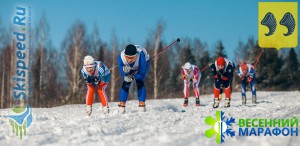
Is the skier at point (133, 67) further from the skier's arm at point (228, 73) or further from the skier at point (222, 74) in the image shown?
the skier's arm at point (228, 73)

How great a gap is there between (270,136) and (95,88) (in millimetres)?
6065

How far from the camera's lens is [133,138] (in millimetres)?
4918

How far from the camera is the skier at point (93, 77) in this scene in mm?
9195

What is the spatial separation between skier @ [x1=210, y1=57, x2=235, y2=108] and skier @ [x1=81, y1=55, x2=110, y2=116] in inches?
168

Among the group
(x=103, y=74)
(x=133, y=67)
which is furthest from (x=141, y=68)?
(x=103, y=74)

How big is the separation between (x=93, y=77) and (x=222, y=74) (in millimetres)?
5070

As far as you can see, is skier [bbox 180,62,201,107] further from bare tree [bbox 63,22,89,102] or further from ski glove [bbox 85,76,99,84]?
bare tree [bbox 63,22,89,102]

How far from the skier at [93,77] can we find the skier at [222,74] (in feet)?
14.0

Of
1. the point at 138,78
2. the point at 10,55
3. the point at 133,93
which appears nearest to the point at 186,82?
the point at 138,78

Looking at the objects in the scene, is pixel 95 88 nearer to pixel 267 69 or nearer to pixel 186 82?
pixel 186 82

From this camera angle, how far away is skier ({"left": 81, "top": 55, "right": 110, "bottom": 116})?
9.20 meters

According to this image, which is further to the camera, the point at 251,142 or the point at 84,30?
the point at 84,30

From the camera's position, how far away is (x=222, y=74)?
12.8 m

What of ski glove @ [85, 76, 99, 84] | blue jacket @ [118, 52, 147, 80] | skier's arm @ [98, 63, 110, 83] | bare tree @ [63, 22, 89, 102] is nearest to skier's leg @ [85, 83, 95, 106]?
ski glove @ [85, 76, 99, 84]
